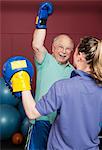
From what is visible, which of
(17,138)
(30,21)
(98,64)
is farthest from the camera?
(30,21)

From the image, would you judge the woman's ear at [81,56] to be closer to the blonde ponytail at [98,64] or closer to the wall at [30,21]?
the blonde ponytail at [98,64]

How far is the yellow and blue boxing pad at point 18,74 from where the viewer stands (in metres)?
1.47

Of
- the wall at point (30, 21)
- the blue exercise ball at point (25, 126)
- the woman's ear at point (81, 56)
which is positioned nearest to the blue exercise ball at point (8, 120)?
the blue exercise ball at point (25, 126)

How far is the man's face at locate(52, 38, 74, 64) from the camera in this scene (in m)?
2.27

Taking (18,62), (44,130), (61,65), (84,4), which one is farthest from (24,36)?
(18,62)

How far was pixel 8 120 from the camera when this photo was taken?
3.28 m

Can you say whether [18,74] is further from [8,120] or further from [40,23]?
[8,120]

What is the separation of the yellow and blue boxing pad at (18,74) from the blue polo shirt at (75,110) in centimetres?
11

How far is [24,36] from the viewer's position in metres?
4.01

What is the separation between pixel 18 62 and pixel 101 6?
2.74m

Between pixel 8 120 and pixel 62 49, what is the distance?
129 cm

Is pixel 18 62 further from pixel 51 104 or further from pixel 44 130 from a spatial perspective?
pixel 44 130

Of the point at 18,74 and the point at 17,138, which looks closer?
the point at 18,74

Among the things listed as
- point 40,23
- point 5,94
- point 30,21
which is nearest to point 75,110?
point 40,23
